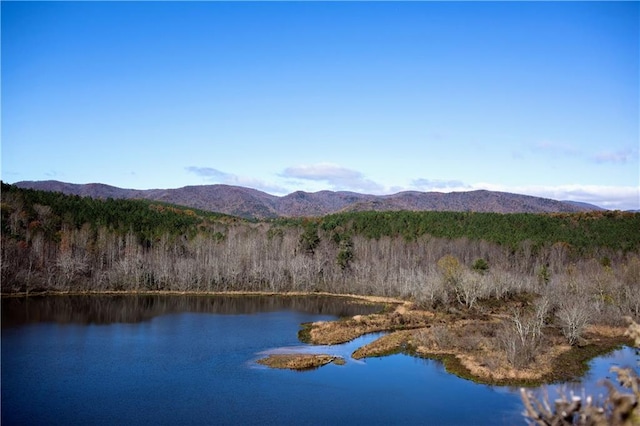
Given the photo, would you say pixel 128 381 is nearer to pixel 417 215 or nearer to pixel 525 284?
pixel 525 284

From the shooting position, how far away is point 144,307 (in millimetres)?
62969

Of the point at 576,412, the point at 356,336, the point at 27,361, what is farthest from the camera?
the point at 356,336

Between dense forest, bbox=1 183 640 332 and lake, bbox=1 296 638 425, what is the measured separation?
66.3ft

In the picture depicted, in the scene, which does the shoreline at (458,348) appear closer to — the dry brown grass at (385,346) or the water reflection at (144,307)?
the dry brown grass at (385,346)

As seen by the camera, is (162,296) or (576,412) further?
(162,296)

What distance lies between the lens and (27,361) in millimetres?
35281

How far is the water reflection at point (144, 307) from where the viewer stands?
177ft

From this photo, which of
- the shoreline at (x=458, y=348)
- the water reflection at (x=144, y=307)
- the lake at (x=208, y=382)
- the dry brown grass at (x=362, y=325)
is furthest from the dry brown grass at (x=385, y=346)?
the water reflection at (x=144, y=307)

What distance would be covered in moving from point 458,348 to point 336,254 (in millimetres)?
54600

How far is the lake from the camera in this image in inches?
1042

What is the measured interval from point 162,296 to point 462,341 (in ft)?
150

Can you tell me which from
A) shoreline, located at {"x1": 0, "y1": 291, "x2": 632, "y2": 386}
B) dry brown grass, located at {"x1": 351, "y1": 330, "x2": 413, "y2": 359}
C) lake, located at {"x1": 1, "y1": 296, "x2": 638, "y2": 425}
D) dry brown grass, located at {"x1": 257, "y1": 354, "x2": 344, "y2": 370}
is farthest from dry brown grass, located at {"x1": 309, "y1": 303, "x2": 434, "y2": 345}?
dry brown grass, located at {"x1": 257, "y1": 354, "x2": 344, "y2": 370}

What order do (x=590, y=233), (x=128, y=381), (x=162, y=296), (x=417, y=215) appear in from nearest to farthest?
(x=128, y=381) < (x=162, y=296) < (x=590, y=233) < (x=417, y=215)

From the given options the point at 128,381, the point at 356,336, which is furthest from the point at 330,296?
the point at 128,381
